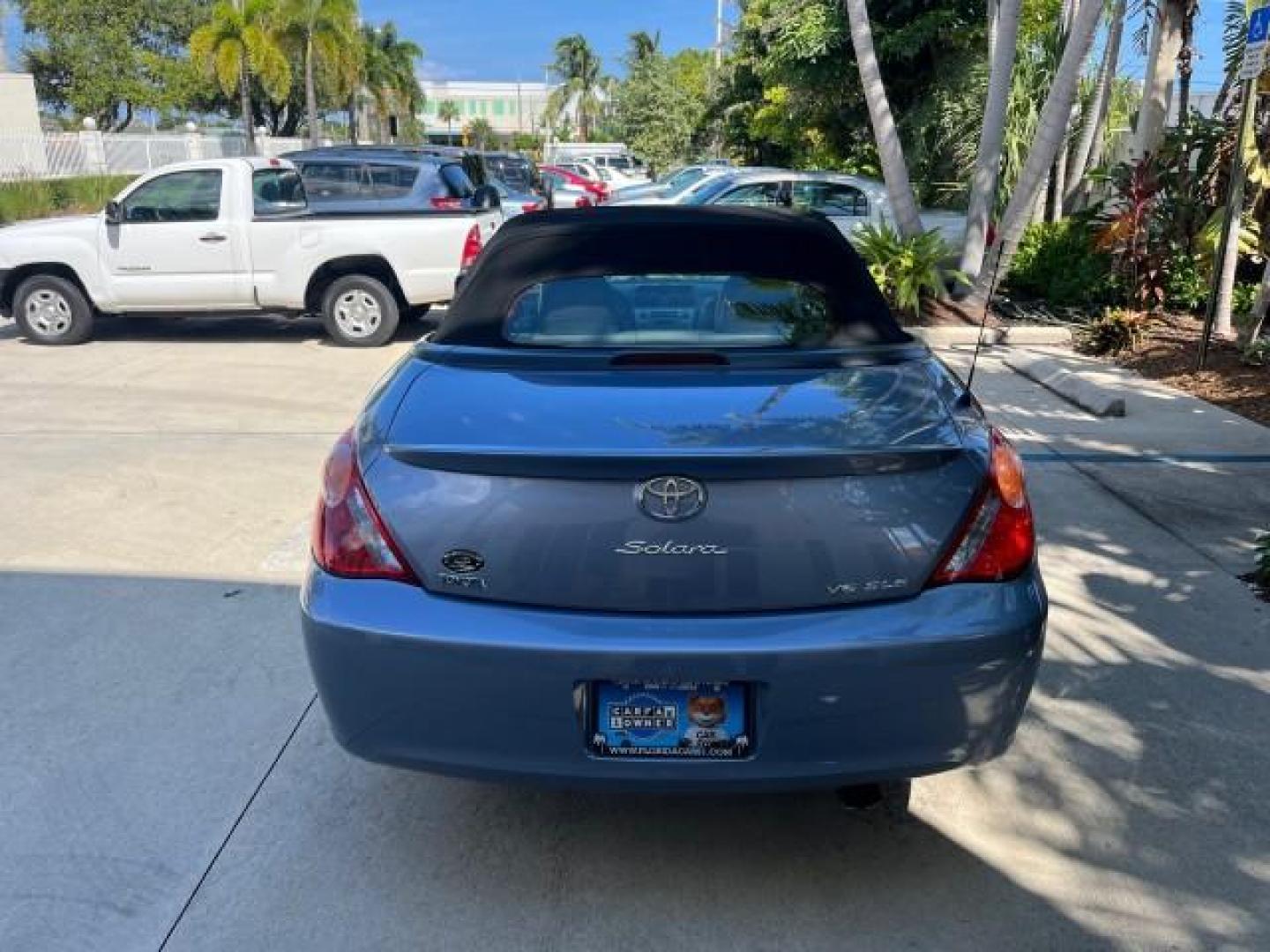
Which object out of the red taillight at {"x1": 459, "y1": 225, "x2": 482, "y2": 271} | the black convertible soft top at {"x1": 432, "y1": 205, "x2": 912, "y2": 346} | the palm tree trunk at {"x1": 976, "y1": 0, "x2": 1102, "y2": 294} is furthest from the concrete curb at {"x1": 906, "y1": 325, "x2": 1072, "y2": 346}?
the black convertible soft top at {"x1": 432, "y1": 205, "x2": 912, "y2": 346}

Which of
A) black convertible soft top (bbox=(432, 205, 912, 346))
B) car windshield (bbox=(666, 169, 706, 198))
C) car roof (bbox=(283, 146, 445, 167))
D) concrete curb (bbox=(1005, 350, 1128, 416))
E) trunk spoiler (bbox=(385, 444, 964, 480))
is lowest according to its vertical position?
concrete curb (bbox=(1005, 350, 1128, 416))

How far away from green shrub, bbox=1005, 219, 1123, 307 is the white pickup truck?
6.31 m

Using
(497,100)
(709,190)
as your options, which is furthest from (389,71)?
(497,100)

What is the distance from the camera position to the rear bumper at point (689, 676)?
239 cm

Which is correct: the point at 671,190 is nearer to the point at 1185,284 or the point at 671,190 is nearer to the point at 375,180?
the point at 375,180

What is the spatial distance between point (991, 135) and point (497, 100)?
413 feet

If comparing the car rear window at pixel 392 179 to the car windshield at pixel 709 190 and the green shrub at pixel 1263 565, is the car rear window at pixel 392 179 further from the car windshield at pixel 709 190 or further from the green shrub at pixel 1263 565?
the green shrub at pixel 1263 565

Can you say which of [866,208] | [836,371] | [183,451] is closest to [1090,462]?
[836,371]

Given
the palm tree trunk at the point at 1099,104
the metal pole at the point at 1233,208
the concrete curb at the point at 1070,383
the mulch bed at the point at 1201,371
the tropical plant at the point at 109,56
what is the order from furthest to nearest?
the tropical plant at the point at 109,56 < the palm tree trunk at the point at 1099,104 < the metal pole at the point at 1233,208 < the mulch bed at the point at 1201,371 < the concrete curb at the point at 1070,383

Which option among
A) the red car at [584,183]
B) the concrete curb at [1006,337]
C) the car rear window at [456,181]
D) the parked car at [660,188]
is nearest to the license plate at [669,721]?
the concrete curb at [1006,337]

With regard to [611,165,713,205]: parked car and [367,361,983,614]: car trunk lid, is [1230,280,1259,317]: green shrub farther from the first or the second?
[367,361,983,614]: car trunk lid

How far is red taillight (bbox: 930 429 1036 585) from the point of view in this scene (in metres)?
2.53

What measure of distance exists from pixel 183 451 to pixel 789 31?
15279 millimetres

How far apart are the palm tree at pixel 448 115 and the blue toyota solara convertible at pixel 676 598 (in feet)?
326
